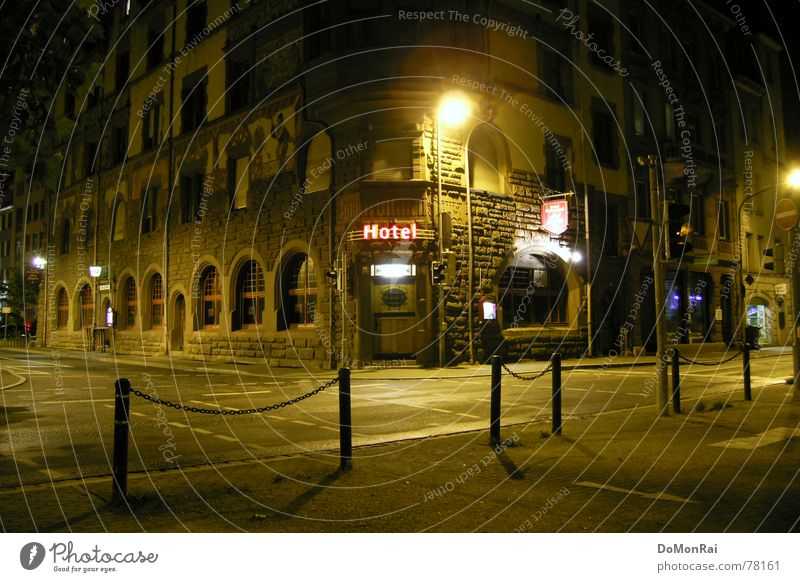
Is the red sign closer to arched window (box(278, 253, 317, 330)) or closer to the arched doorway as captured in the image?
arched window (box(278, 253, 317, 330))

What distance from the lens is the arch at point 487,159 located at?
24922mm

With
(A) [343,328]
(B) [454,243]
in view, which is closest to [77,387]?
(A) [343,328]

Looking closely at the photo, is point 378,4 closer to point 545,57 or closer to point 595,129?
point 545,57

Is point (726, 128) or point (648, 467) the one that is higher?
point (726, 128)

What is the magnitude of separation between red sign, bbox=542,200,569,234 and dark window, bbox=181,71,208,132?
607 inches

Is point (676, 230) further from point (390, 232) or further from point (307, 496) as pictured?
point (390, 232)

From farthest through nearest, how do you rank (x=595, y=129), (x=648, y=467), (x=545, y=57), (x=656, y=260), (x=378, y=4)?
(x=595, y=129) < (x=545, y=57) < (x=378, y=4) < (x=656, y=260) < (x=648, y=467)

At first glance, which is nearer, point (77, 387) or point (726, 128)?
point (77, 387)

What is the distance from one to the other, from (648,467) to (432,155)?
16.9 m

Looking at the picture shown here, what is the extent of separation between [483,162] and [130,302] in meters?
20.5

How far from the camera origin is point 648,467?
7859 mm

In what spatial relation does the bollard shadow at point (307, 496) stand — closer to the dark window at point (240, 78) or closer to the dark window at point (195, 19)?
the dark window at point (240, 78)

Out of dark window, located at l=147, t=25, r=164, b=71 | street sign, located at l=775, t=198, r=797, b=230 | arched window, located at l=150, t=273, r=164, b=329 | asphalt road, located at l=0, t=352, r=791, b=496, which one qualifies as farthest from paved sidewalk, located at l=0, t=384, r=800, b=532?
dark window, located at l=147, t=25, r=164, b=71

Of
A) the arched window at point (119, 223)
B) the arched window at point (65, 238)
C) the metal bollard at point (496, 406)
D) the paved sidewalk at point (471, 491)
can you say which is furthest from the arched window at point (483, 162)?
the arched window at point (65, 238)
